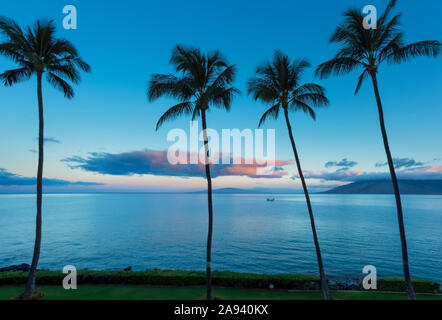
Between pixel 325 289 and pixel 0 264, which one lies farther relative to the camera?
pixel 0 264

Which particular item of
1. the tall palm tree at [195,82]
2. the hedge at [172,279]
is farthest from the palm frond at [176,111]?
the hedge at [172,279]

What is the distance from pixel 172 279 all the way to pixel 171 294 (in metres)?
1.78

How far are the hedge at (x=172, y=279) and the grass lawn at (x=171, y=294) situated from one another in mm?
429

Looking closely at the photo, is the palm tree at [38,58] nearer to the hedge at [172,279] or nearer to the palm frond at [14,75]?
the palm frond at [14,75]

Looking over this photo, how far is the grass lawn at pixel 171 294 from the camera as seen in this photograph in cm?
1357

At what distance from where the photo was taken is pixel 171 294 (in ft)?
46.3

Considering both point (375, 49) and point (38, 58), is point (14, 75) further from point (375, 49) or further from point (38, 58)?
point (375, 49)

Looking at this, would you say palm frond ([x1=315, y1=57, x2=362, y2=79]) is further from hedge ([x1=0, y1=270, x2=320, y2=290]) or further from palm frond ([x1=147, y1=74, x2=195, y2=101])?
hedge ([x1=0, y1=270, x2=320, y2=290])
